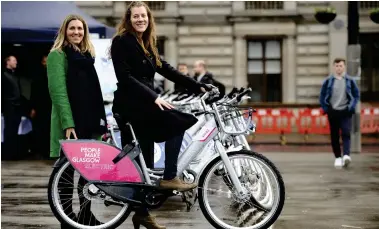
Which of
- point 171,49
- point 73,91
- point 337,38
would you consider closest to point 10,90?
point 73,91

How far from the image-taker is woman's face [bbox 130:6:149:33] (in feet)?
23.3

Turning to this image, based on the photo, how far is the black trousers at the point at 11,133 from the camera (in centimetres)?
1552

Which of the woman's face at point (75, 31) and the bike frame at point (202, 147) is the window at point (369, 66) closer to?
the bike frame at point (202, 147)

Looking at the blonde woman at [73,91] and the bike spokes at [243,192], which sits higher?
the blonde woman at [73,91]

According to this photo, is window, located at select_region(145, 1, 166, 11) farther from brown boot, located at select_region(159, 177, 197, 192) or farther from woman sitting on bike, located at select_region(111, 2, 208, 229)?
brown boot, located at select_region(159, 177, 197, 192)

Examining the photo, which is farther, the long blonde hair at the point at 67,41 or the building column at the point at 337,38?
the building column at the point at 337,38

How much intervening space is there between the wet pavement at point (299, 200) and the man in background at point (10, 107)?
4.35ft

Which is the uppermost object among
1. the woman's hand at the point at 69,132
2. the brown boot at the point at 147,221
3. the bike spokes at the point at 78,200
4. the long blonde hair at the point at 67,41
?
the long blonde hair at the point at 67,41

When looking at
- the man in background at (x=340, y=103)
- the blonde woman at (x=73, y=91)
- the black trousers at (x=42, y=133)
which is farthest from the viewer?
the black trousers at (x=42, y=133)

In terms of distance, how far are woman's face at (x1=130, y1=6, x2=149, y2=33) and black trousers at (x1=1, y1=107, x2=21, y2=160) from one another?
346 inches

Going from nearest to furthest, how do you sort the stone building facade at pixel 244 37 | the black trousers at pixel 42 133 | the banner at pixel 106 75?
1. the banner at pixel 106 75
2. the black trousers at pixel 42 133
3. the stone building facade at pixel 244 37

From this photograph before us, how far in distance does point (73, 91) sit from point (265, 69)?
71.3ft

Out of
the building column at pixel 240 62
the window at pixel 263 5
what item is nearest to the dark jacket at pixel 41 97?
the building column at pixel 240 62

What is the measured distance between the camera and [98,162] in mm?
7043
